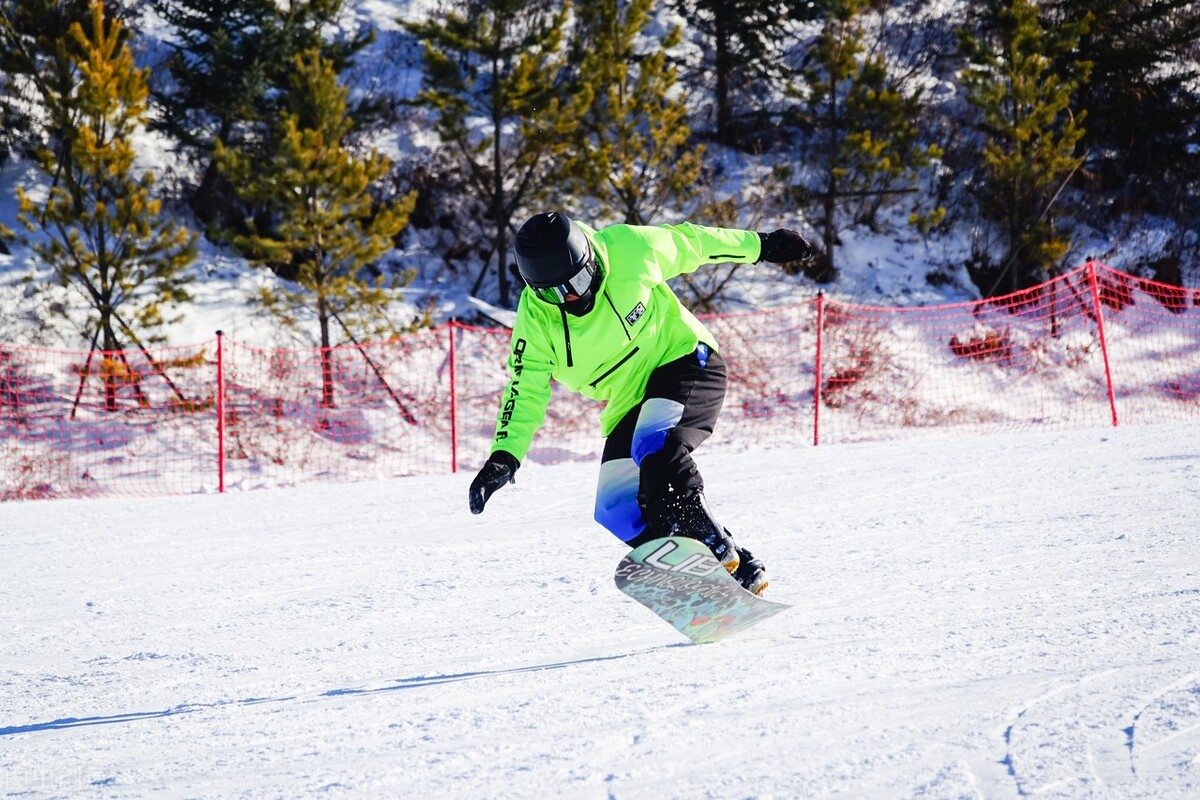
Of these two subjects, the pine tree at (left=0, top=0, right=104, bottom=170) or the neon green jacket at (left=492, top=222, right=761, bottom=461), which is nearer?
the neon green jacket at (left=492, top=222, right=761, bottom=461)

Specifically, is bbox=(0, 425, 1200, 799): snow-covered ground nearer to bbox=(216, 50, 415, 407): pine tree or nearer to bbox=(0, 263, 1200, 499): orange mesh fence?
bbox=(0, 263, 1200, 499): orange mesh fence

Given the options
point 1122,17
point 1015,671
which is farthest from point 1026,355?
point 1015,671

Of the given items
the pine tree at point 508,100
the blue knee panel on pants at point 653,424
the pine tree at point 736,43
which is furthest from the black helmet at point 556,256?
the pine tree at point 736,43

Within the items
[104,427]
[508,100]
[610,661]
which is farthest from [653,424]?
[508,100]

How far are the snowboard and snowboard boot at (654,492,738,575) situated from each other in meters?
0.14

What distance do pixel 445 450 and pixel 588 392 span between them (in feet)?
34.1

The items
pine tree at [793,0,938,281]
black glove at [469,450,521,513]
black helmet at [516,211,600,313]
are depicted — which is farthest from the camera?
pine tree at [793,0,938,281]

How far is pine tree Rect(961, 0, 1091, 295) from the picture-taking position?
18.5m

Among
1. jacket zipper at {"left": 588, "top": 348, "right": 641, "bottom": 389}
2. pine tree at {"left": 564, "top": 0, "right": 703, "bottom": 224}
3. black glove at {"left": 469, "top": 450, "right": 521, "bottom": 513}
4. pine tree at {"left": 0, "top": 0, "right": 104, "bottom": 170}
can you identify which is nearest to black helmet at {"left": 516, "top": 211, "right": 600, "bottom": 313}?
jacket zipper at {"left": 588, "top": 348, "right": 641, "bottom": 389}

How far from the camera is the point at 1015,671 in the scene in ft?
8.95

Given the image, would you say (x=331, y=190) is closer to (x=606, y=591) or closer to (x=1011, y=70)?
(x=606, y=591)

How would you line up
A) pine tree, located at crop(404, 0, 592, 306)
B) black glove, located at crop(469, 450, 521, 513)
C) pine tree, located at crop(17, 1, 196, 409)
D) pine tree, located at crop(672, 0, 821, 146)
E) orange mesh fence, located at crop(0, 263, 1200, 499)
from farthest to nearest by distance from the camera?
pine tree, located at crop(672, 0, 821, 146) < pine tree, located at crop(404, 0, 592, 306) < pine tree, located at crop(17, 1, 196, 409) < orange mesh fence, located at crop(0, 263, 1200, 499) < black glove, located at crop(469, 450, 521, 513)

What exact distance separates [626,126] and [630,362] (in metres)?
14.1

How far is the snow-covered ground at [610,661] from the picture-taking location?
2.23m
